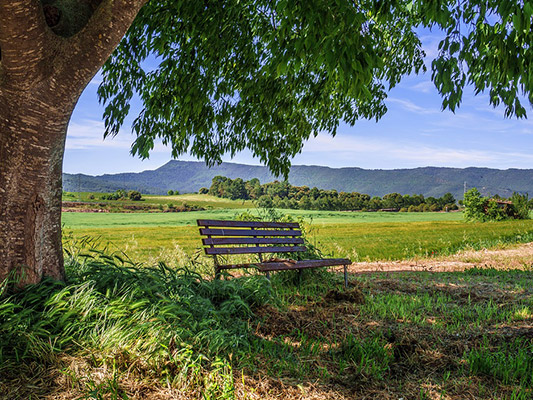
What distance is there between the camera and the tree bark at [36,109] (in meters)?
3.23

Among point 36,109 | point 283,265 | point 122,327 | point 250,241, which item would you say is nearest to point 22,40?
point 36,109

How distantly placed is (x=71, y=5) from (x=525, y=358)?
5.16m

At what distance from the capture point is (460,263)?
9961mm

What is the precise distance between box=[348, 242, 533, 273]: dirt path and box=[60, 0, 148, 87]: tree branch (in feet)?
21.8

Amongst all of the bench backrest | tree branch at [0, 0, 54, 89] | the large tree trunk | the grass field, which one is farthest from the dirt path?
tree branch at [0, 0, 54, 89]

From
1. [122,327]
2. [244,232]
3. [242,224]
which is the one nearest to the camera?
[122,327]

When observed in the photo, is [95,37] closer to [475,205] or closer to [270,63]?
[270,63]

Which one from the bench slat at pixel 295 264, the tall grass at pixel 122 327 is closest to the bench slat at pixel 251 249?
the bench slat at pixel 295 264

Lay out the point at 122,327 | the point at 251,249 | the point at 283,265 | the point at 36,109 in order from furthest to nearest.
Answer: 1. the point at 251,249
2. the point at 283,265
3. the point at 36,109
4. the point at 122,327

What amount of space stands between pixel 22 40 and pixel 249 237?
391cm

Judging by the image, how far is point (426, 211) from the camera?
34062mm

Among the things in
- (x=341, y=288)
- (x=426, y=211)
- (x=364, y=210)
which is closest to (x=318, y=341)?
(x=341, y=288)

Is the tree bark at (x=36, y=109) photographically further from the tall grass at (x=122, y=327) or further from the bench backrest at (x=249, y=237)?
the bench backrest at (x=249, y=237)

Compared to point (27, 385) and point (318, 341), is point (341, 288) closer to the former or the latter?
point (318, 341)
